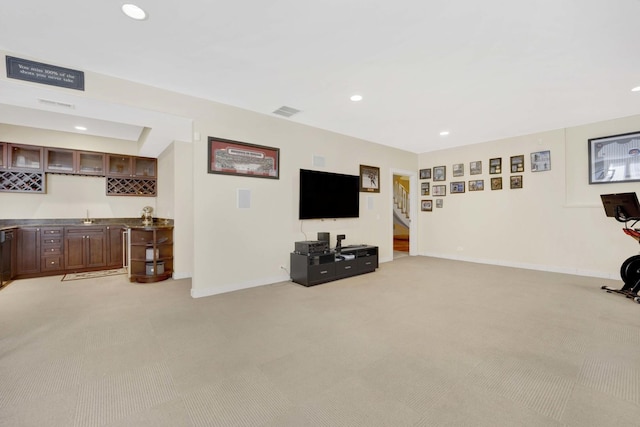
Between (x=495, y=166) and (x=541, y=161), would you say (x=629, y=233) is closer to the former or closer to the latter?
(x=541, y=161)

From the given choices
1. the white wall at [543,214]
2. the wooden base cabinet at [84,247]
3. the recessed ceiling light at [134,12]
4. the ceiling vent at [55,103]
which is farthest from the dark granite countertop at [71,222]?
the white wall at [543,214]

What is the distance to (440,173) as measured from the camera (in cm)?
725

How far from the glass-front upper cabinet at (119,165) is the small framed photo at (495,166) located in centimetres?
817

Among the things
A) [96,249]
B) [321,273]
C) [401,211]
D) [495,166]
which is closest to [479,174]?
[495,166]

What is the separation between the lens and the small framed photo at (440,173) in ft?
23.6

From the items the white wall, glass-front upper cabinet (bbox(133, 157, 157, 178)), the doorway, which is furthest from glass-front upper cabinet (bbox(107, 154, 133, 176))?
the doorway

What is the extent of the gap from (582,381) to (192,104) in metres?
5.01

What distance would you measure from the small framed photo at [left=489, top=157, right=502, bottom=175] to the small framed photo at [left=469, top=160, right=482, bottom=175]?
0.23m

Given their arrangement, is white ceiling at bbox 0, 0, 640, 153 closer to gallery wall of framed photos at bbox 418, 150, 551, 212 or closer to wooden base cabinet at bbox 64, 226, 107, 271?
gallery wall of framed photos at bbox 418, 150, 551, 212

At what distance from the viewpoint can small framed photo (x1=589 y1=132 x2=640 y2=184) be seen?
15.3 ft

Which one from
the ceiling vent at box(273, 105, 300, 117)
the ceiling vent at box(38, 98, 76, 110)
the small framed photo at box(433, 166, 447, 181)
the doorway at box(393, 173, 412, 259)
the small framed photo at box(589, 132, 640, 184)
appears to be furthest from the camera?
the doorway at box(393, 173, 412, 259)

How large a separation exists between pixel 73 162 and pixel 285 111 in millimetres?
4676

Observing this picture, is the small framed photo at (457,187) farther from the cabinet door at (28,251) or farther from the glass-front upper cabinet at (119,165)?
the cabinet door at (28,251)

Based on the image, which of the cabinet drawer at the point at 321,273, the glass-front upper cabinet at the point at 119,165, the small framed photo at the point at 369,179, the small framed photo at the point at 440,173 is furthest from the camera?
the small framed photo at the point at 440,173
